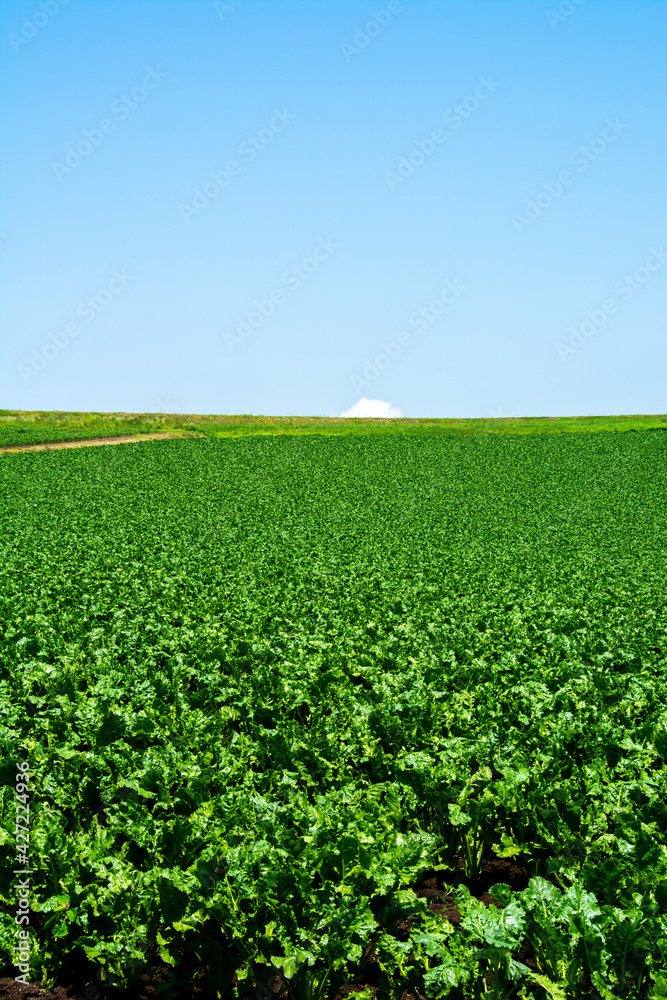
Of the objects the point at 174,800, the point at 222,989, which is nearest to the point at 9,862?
the point at 174,800

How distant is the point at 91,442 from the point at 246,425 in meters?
19.6

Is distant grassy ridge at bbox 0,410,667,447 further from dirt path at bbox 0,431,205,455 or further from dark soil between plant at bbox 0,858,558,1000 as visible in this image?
dark soil between plant at bbox 0,858,558,1000

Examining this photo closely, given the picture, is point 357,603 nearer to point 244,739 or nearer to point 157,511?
point 244,739

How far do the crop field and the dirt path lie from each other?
4271cm

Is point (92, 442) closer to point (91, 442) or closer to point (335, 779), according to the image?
point (91, 442)

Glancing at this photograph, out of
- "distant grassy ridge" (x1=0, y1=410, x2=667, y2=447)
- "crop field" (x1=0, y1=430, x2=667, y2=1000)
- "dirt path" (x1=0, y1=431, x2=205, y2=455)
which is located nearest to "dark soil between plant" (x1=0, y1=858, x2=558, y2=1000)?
"crop field" (x1=0, y1=430, x2=667, y2=1000)

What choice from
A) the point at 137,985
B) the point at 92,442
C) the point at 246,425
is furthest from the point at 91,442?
the point at 137,985

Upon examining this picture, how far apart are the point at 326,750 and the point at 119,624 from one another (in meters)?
6.19

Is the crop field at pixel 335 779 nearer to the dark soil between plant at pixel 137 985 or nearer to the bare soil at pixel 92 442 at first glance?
the dark soil between plant at pixel 137 985

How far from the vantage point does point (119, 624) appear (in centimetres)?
1266

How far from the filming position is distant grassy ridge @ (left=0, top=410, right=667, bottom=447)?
231 feet

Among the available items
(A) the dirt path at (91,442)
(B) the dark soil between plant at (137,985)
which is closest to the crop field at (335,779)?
(B) the dark soil between plant at (137,985)

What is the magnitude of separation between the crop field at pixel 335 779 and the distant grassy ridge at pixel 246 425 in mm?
53434

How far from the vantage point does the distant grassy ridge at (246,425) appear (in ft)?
231
